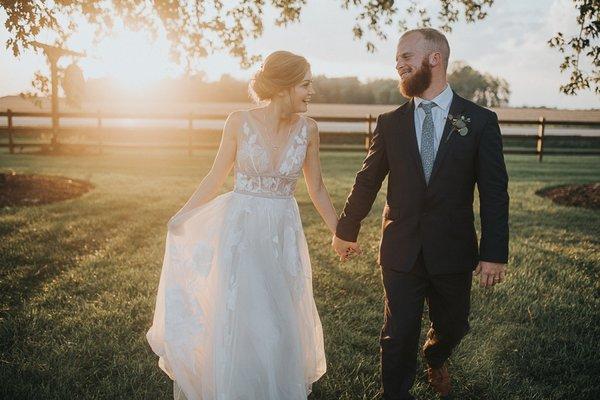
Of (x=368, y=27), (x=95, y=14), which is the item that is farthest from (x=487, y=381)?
(x=95, y=14)

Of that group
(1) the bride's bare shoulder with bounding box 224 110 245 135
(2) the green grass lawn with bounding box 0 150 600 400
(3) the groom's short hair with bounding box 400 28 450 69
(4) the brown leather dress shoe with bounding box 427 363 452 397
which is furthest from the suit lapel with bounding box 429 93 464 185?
(2) the green grass lawn with bounding box 0 150 600 400

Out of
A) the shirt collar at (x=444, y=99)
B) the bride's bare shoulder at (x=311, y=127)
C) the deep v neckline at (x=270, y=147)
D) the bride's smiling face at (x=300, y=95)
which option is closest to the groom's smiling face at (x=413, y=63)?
the shirt collar at (x=444, y=99)

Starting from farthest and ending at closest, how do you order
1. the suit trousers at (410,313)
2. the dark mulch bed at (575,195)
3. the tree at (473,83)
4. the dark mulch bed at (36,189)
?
the tree at (473,83)
the dark mulch bed at (575,195)
the dark mulch bed at (36,189)
the suit trousers at (410,313)

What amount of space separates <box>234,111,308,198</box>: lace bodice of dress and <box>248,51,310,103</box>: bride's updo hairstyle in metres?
0.26

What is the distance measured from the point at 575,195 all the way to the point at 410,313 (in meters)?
9.91

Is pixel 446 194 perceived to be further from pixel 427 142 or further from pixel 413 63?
pixel 413 63

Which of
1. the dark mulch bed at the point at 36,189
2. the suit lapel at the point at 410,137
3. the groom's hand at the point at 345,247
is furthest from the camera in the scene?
the dark mulch bed at the point at 36,189

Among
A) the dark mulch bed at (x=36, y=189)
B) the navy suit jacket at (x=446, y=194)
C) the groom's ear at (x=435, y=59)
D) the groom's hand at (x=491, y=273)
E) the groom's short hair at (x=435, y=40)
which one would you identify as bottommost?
the dark mulch bed at (x=36, y=189)

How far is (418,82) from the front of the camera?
9.93 feet

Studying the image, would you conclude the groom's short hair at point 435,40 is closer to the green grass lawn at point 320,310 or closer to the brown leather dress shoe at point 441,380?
the brown leather dress shoe at point 441,380

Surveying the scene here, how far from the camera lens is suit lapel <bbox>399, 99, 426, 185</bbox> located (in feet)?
9.92

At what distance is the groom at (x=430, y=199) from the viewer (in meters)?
A: 2.95

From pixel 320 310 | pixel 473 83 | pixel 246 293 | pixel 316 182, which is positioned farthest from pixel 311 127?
pixel 473 83

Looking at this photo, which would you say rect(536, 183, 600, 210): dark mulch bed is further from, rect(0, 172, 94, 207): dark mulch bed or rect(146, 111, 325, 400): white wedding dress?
rect(0, 172, 94, 207): dark mulch bed
